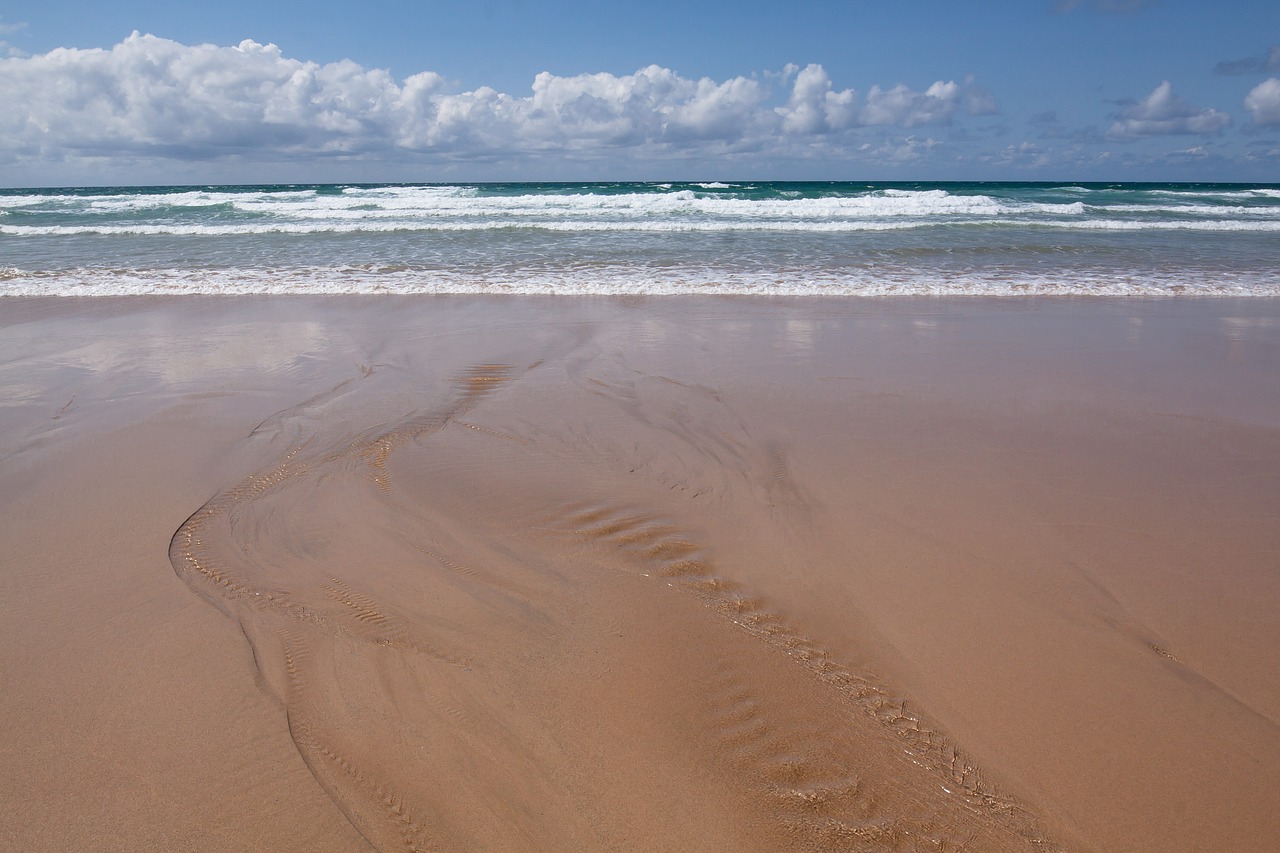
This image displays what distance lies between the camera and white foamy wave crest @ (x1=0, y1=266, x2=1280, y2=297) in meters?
10.1

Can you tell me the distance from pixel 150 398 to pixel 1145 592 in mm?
6609

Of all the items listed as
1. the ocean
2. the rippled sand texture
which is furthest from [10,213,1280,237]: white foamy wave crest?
the rippled sand texture

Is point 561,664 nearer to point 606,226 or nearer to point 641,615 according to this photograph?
point 641,615

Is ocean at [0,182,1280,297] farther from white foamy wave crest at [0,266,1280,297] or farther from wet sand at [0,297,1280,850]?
wet sand at [0,297,1280,850]

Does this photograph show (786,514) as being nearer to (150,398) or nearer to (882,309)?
(150,398)

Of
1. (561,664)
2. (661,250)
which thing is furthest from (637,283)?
(561,664)

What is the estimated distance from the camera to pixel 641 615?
270 cm

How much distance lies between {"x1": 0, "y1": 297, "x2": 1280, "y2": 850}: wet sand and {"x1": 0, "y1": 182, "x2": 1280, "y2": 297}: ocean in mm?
5726

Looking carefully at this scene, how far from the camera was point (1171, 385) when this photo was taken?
5.70 meters

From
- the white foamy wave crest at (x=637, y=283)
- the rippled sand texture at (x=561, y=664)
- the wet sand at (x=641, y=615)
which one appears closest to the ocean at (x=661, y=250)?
the white foamy wave crest at (x=637, y=283)

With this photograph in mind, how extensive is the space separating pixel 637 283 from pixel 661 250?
14.2 feet

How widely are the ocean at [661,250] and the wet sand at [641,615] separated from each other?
18.8 ft

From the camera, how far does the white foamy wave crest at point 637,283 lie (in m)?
10.1

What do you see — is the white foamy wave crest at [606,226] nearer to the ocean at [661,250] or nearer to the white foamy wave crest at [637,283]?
the ocean at [661,250]
